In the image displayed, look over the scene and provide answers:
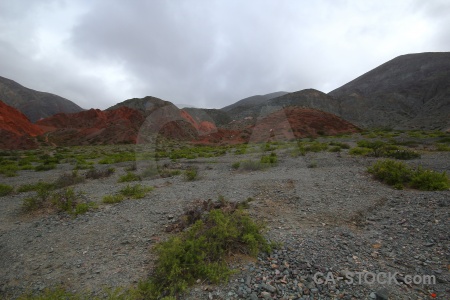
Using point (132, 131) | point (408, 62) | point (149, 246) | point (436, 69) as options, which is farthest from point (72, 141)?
point (408, 62)

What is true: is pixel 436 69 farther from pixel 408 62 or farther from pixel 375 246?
pixel 375 246

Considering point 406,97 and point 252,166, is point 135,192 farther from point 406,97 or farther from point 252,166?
point 406,97

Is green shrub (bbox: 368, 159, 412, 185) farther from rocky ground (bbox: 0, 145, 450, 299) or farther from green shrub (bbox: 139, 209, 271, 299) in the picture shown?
green shrub (bbox: 139, 209, 271, 299)

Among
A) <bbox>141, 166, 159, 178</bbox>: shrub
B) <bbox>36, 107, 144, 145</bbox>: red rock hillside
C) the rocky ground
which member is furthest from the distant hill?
the rocky ground

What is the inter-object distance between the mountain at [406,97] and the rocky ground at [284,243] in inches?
1867

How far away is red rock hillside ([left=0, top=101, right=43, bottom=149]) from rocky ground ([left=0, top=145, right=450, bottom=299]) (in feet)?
112

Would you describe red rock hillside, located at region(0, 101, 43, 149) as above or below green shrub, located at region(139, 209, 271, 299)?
Result: above

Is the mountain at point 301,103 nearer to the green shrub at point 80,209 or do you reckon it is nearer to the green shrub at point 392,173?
the green shrub at point 392,173

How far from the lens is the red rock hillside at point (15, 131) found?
109 ft

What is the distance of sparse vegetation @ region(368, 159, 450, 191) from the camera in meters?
6.48

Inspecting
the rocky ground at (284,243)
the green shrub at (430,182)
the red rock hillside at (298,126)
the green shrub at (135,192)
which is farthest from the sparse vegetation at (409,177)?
the red rock hillside at (298,126)

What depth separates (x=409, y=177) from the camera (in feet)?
23.4

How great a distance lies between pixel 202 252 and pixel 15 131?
184 ft

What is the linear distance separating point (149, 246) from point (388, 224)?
4738 mm
